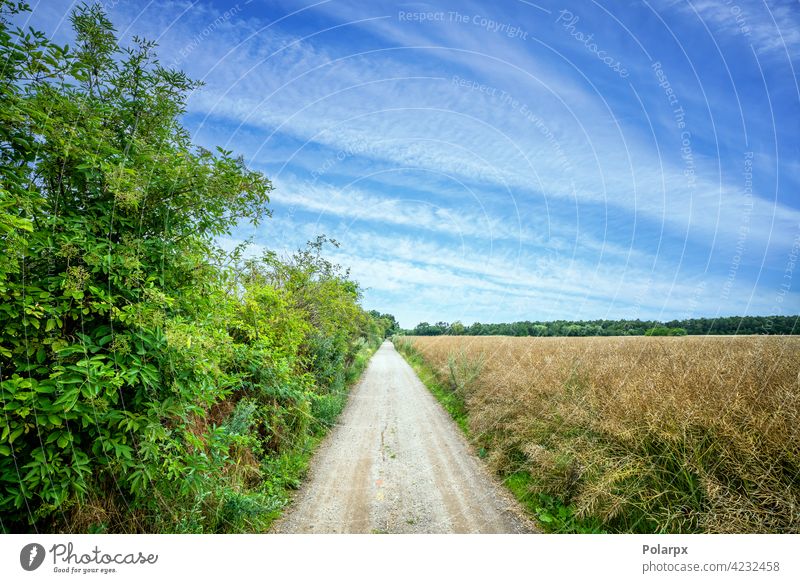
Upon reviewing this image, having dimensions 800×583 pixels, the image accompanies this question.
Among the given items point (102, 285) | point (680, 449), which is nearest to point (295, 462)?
point (102, 285)

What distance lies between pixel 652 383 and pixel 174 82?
797cm

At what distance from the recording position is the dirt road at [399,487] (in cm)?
517

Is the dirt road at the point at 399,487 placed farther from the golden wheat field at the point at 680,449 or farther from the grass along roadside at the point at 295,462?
the golden wheat field at the point at 680,449

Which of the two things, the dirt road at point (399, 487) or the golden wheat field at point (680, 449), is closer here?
the golden wheat field at point (680, 449)

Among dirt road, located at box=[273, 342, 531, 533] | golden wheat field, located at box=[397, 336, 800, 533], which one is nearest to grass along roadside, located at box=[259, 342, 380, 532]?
dirt road, located at box=[273, 342, 531, 533]

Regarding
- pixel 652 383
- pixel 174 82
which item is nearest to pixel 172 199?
pixel 174 82
